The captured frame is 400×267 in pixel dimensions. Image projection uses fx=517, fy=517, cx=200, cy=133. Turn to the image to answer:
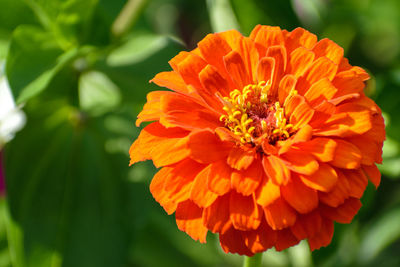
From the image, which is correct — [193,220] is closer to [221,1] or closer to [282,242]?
[282,242]

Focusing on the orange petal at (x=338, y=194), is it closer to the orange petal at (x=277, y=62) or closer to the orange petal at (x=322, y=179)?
the orange petal at (x=322, y=179)

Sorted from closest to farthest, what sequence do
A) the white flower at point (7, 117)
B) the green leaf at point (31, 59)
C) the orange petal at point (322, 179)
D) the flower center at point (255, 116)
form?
the orange petal at point (322, 179)
the flower center at point (255, 116)
the green leaf at point (31, 59)
the white flower at point (7, 117)

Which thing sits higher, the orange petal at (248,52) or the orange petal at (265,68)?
the orange petal at (248,52)

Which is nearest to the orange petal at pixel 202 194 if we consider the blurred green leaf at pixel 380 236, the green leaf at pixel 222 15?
the green leaf at pixel 222 15

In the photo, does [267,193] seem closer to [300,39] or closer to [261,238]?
[261,238]

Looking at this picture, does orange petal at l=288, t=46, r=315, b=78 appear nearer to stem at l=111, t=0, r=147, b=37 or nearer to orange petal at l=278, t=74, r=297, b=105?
orange petal at l=278, t=74, r=297, b=105

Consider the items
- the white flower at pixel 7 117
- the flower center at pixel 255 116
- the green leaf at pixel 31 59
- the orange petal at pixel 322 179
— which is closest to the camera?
the orange petal at pixel 322 179

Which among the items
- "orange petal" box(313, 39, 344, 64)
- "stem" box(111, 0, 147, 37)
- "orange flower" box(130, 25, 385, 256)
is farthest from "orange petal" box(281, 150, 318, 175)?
"stem" box(111, 0, 147, 37)
